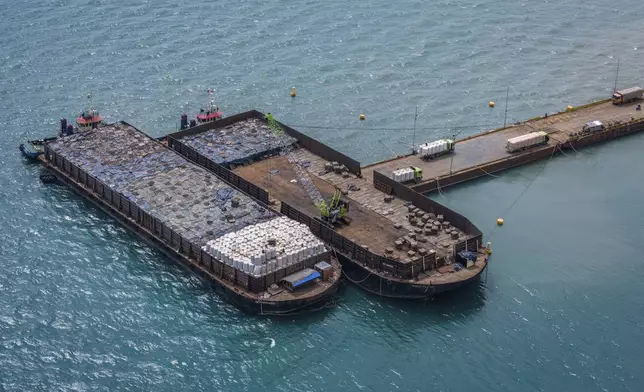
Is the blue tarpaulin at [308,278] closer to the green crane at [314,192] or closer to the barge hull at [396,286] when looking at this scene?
the barge hull at [396,286]

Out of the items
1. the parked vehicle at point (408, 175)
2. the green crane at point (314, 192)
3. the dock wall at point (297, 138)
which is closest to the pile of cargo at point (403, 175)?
the parked vehicle at point (408, 175)

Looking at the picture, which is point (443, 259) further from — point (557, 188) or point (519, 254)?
point (557, 188)

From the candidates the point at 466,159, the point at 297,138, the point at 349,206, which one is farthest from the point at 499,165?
the point at 297,138

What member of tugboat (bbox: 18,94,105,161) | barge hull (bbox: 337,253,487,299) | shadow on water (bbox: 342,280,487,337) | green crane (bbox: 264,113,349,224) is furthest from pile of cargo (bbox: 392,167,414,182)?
tugboat (bbox: 18,94,105,161)

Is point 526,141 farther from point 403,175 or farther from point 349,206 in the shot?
point 349,206

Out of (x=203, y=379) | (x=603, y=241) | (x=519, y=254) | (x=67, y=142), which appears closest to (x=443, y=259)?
(x=519, y=254)

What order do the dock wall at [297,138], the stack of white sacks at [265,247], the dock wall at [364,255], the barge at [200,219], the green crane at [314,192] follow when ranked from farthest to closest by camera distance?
the dock wall at [297,138] → the green crane at [314,192] → the dock wall at [364,255] → the stack of white sacks at [265,247] → the barge at [200,219]
